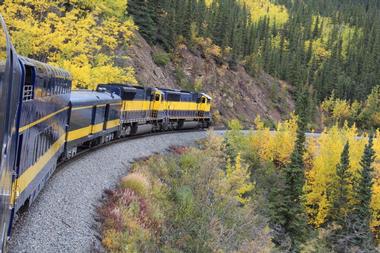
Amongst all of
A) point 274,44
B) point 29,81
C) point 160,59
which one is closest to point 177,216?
point 29,81

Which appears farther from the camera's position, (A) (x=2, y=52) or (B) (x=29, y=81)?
(B) (x=29, y=81)

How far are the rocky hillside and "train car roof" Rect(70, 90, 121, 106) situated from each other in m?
26.4

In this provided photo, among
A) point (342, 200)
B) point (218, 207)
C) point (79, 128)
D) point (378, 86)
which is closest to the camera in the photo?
point (79, 128)

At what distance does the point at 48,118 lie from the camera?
13.2 m

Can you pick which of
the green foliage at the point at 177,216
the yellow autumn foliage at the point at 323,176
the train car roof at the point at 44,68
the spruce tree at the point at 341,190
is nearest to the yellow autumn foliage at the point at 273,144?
the yellow autumn foliage at the point at 323,176

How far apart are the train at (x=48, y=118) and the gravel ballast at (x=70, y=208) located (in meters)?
0.45

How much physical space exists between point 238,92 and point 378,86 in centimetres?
8351

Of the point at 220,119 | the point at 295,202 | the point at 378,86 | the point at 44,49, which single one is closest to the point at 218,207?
the point at 44,49

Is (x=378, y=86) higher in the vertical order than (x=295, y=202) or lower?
higher

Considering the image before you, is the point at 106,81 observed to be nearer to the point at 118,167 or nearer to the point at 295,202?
the point at 118,167

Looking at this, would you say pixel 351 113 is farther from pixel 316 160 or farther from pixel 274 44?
pixel 316 160

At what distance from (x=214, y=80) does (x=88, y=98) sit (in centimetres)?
5974

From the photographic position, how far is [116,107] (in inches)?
1099

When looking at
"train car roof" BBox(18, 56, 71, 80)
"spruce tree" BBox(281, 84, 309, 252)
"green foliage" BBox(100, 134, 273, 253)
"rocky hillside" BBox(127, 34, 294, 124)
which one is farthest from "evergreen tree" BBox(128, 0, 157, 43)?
"train car roof" BBox(18, 56, 71, 80)
